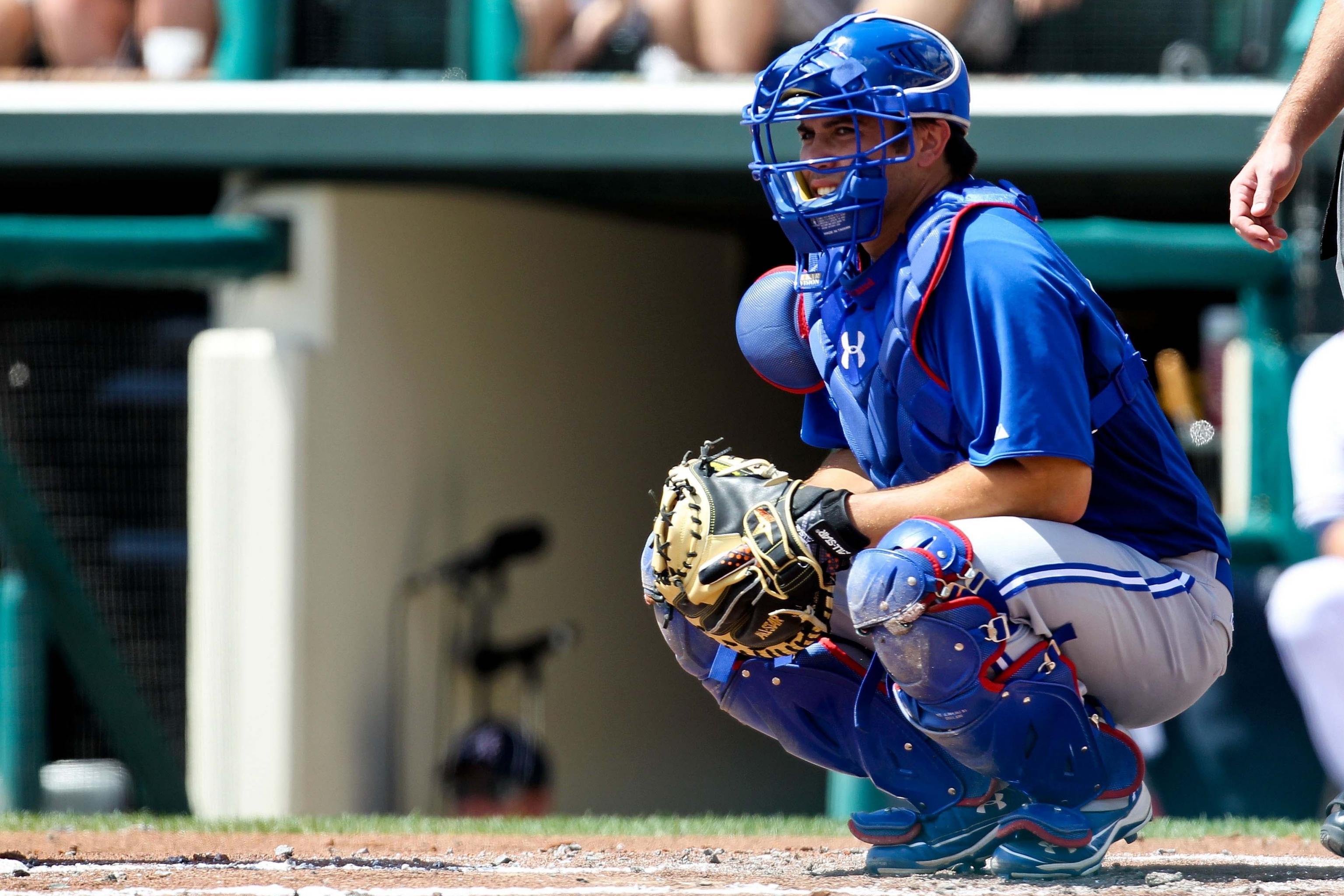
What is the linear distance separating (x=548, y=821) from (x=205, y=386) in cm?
340

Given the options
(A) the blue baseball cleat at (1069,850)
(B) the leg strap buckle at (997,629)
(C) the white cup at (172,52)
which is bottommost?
(A) the blue baseball cleat at (1069,850)

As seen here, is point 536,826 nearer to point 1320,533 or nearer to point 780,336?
point 780,336

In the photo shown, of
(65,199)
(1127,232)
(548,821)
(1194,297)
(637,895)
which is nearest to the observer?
(637,895)

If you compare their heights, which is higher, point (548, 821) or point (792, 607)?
point (792, 607)

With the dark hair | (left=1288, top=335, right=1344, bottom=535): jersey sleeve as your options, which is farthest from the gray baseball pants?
(left=1288, top=335, right=1344, bottom=535): jersey sleeve

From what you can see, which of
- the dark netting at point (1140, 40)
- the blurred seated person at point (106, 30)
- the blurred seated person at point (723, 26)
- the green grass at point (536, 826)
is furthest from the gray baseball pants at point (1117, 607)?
the blurred seated person at point (106, 30)

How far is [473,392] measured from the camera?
854cm

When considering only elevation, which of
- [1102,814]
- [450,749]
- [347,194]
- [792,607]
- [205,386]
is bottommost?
[450,749]

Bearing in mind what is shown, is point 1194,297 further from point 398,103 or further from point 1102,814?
point 1102,814

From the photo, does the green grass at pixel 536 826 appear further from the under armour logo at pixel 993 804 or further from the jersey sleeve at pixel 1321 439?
the under armour logo at pixel 993 804

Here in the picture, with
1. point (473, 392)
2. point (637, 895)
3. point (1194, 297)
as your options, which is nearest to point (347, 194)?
point (473, 392)

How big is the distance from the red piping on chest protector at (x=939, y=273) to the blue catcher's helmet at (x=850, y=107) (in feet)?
0.51

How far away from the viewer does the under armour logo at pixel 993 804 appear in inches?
115

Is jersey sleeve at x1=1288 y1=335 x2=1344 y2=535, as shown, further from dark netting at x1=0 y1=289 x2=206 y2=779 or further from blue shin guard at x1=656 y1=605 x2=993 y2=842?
dark netting at x1=0 y1=289 x2=206 y2=779
